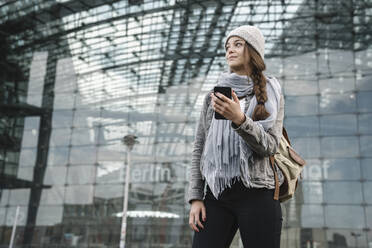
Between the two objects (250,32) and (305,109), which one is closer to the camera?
(250,32)

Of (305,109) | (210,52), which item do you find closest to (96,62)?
(210,52)

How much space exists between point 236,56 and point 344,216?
17.7 meters

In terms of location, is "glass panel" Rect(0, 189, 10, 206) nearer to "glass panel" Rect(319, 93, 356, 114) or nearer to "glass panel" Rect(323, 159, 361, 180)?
"glass panel" Rect(323, 159, 361, 180)

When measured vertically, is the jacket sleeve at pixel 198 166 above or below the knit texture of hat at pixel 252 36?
below

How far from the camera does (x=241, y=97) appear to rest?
194 cm

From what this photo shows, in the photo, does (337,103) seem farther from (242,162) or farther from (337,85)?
(242,162)

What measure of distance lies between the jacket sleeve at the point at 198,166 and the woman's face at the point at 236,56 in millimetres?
212

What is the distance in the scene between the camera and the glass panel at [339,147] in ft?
62.0

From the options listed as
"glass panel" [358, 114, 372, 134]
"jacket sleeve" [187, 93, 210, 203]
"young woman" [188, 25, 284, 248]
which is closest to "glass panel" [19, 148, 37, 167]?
"glass panel" [358, 114, 372, 134]

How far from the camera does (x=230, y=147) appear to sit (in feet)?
6.04

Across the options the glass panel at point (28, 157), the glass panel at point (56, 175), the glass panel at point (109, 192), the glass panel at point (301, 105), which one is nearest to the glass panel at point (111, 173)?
the glass panel at point (109, 192)

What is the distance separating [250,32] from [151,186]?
1819 centimetres

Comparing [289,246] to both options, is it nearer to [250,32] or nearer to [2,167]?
[2,167]

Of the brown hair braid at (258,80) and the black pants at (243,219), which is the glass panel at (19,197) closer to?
the black pants at (243,219)
